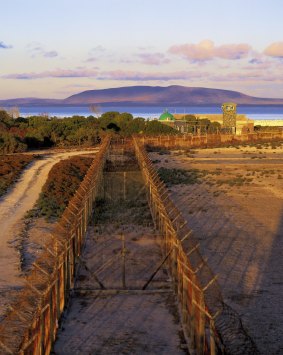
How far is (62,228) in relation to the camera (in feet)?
43.6

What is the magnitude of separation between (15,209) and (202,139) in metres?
41.1

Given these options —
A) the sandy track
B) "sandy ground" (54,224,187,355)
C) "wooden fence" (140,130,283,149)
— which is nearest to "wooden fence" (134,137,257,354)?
"sandy ground" (54,224,187,355)

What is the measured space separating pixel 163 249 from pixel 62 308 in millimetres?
5247

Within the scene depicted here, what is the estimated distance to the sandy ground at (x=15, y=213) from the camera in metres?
15.7

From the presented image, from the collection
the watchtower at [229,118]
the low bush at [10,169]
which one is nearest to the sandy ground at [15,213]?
the low bush at [10,169]

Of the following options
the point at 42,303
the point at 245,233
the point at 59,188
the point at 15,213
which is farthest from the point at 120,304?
the point at 59,188

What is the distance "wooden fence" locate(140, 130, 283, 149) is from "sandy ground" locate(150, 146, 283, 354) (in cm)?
1578

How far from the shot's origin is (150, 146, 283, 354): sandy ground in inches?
512

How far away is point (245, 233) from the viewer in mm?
21109

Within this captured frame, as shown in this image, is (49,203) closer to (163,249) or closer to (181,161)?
(163,249)

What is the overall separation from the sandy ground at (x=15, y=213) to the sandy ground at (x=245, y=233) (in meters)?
5.07

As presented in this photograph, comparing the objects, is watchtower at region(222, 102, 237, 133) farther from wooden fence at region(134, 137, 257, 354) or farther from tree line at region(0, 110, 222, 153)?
wooden fence at region(134, 137, 257, 354)

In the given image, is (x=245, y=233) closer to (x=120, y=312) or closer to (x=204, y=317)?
(x=120, y=312)

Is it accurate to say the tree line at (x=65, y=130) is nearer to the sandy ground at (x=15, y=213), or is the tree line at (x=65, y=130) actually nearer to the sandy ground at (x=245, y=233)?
the sandy ground at (x=15, y=213)
